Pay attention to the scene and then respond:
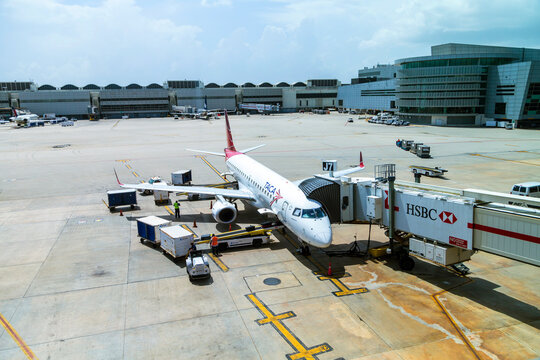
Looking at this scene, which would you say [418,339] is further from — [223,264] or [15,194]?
[15,194]

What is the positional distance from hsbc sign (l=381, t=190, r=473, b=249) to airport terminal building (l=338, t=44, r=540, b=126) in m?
126

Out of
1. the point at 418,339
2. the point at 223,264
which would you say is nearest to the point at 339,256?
the point at 223,264

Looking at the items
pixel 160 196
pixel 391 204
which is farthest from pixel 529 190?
pixel 160 196

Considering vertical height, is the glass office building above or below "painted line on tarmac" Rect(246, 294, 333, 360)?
above

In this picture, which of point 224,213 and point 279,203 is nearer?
point 279,203

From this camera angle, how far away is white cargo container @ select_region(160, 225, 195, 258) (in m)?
28.3

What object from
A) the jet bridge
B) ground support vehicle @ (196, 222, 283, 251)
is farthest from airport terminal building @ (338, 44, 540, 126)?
ground support vehicle @ (196, 222, 283, 251)

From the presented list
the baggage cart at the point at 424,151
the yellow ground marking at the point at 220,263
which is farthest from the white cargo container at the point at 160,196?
the baggage cart at the point at 424,151

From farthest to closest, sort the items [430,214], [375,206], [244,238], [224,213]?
[224,213] → [244,238] → [375,206] → [430,214]

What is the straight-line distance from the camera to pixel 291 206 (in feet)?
92.3

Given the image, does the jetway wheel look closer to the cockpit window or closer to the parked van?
the cockpit window

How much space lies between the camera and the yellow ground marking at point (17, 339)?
59.7 ft

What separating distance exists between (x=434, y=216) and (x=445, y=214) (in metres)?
0.84

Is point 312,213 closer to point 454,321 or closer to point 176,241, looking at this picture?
point 176,241
